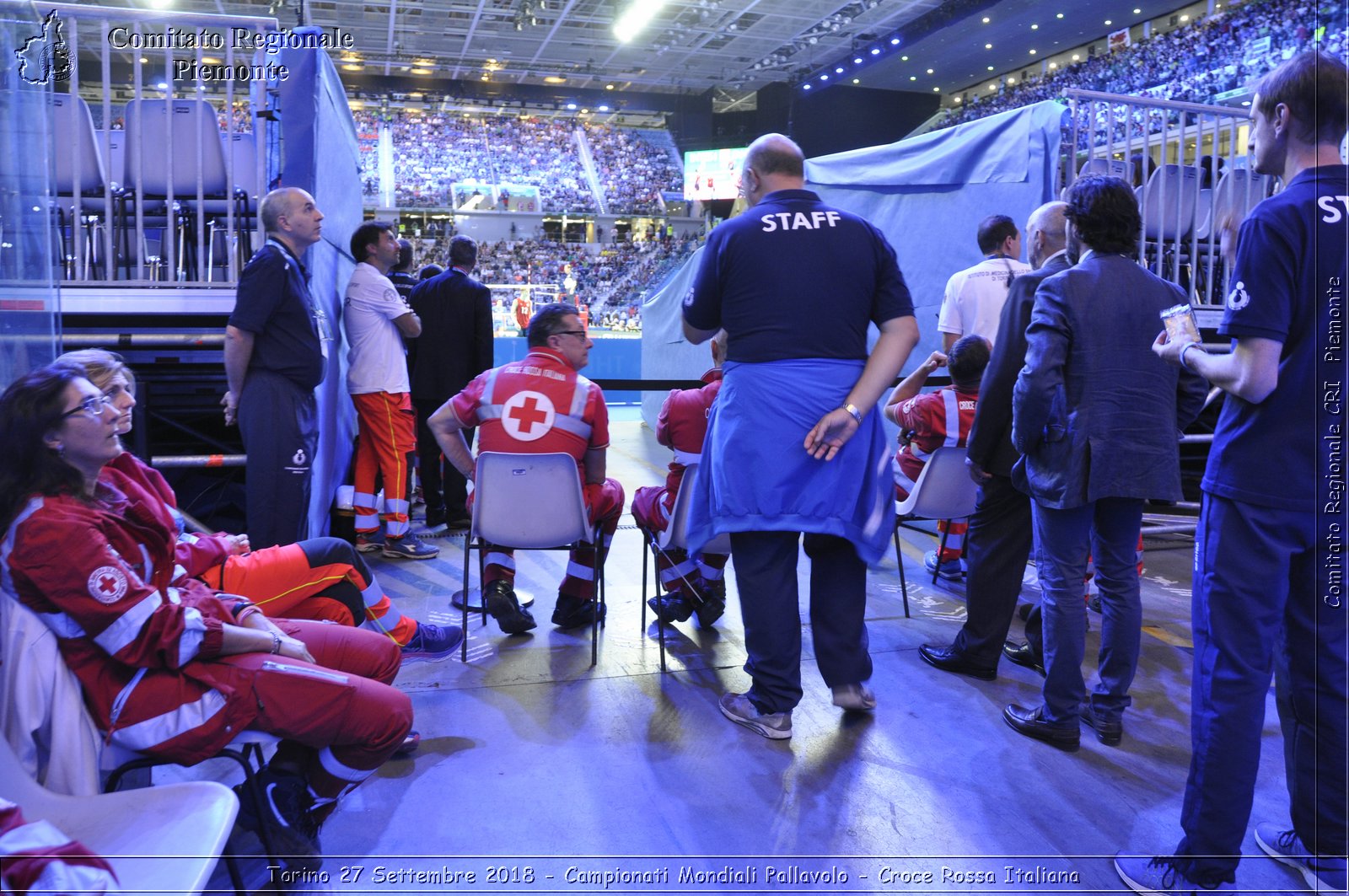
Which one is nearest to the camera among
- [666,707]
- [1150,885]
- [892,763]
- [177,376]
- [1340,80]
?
[1340,80]

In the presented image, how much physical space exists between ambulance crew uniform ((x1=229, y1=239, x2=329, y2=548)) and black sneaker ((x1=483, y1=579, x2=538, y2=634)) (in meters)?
0.86

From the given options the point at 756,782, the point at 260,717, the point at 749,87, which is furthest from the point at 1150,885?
the point at 749,87

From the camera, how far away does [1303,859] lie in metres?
1.96

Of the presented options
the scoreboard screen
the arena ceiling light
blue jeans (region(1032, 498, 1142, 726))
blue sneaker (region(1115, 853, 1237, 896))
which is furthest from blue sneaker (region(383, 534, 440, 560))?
the scoreboard screen

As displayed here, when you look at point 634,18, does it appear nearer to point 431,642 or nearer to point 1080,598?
point 431,642

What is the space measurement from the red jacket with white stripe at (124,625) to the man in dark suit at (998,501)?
2.33 meters

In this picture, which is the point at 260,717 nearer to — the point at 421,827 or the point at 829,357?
the point at 421,827

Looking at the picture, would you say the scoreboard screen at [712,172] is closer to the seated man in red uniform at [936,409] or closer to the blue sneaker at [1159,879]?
the seated man in red uniform at [936,409]

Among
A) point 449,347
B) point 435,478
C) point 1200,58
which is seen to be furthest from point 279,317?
point 1200,58

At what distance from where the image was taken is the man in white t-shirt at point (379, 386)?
4.76 metres

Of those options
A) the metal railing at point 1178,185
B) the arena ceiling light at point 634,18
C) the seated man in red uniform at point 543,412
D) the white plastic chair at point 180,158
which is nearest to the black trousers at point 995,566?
the seated man in red uniform at point 543,412

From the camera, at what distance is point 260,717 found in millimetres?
1778

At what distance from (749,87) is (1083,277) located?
23.8 metres

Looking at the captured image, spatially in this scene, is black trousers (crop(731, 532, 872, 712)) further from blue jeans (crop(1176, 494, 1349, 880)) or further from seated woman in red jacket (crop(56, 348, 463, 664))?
seated woman in red jacket (crop(56, 348, 463, 664))
